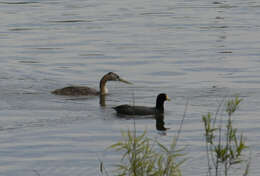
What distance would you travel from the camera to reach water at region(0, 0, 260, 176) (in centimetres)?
1465

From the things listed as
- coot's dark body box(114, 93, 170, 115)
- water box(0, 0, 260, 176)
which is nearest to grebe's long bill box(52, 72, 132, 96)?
water box(0, 0, 260, 176)

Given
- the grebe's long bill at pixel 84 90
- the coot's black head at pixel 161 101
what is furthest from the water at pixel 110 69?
the coot's black head at pixel 161 101

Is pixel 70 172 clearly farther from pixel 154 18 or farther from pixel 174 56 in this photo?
pixel 154 18

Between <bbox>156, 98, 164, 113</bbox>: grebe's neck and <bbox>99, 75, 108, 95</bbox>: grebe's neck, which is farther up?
<bbox>99, 75, 108, 95</bbox>: grebe's neck

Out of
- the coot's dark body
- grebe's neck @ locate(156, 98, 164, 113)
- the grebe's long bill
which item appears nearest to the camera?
the coot's dark body

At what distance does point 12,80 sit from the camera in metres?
23.0

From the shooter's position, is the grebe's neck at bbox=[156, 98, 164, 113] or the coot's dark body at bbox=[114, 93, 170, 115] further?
the grebe's neck at bbox=[156, 98, 164, 113]

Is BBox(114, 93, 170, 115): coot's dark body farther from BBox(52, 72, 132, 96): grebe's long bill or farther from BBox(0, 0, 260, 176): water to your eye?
BBox(52, 72, 132, 96): grebe's long bill

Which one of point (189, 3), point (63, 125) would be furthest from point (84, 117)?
point (189, 3)

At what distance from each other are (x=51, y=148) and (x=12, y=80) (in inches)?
343

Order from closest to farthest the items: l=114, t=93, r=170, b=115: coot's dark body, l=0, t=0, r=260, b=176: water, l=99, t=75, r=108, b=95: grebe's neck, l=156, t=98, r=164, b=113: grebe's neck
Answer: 1. l=0, t=0, r=260, b=176: water
2. l=114, t=93, r=170, b=115: coot's dark body
3. l=156, t=98, r=164, b=113: grebe's neck
4. l=99, t=75, r=108, b=95: grebe's neck

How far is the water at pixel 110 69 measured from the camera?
14648 millimetres

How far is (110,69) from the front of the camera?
25062 mm

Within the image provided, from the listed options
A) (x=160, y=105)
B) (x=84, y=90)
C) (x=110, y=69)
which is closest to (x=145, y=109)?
(x=160, y=105)
